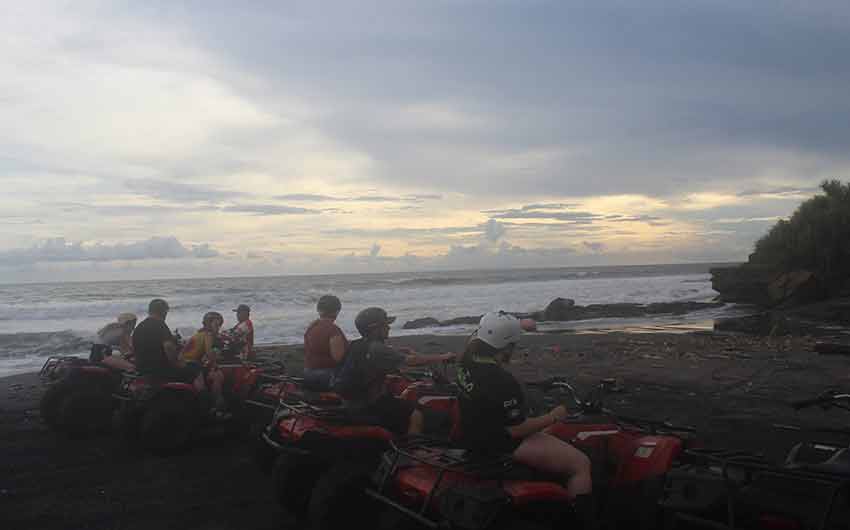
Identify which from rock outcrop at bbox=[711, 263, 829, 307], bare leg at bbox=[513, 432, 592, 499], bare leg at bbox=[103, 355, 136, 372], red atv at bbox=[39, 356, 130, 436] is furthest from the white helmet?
rock outcrop at bbox=[711, 263, 829, 307]

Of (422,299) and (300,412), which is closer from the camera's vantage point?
(300,412)

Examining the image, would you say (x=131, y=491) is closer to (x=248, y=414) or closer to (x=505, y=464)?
(x=248, y=414)

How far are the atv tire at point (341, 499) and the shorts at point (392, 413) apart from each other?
0.83 meters

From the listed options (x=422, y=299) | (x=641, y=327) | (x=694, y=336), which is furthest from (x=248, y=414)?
(x=422, y=299)

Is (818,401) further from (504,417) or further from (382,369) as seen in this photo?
(382,369)

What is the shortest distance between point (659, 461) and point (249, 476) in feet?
13.2

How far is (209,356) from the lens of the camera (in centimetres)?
824

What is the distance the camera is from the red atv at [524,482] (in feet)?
11.4

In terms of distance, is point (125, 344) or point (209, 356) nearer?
point (209, 356)

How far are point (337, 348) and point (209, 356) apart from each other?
236 cm

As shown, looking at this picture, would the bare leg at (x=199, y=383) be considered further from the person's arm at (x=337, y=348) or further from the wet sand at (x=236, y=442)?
the person's arm at (x=337, y=348)

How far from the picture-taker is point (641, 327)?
22.3m

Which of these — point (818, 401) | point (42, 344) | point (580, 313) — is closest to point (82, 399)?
point (818, 401)

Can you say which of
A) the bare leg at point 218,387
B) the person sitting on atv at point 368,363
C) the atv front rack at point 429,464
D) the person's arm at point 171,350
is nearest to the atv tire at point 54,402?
the person's arm at point 171,350
